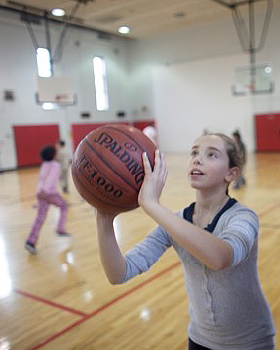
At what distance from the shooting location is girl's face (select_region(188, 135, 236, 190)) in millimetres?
1364

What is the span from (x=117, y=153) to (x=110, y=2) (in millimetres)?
11962

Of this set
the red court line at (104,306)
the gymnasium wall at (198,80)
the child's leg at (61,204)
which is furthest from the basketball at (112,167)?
the gymnasium wall at (198,80)

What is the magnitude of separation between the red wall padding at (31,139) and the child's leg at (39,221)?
413 inches

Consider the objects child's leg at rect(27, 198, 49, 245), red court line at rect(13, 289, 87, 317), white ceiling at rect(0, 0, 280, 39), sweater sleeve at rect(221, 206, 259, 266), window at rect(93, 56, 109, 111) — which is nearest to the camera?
sweater sleeve at rect(221, 206, 259, 266)

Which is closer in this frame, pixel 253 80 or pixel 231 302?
pixel 231 302

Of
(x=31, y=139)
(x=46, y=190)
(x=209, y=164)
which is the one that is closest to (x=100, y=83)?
(x=31, y=139)

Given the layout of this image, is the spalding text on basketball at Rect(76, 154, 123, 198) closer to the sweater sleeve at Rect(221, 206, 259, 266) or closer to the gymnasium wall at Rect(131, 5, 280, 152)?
the sweater sleeve at Rect(221, 206, 259, 266)

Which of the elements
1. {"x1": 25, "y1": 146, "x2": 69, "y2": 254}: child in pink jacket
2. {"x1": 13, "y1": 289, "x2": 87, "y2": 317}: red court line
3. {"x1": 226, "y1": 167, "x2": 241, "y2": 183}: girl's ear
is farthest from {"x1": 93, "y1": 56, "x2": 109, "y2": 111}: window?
{"x1": 226, "y1": 167, "x2": 241, "y2": 183}: girl's ear

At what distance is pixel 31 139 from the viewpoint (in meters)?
15.2

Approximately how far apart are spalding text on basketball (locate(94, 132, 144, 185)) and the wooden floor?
149cm

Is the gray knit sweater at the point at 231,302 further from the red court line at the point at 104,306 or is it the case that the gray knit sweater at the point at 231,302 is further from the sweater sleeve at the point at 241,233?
the red court line at the point at 104,306

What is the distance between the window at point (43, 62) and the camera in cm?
1477

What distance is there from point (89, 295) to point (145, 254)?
1.92 metres

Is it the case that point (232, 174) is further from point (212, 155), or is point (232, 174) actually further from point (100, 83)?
point (100, 83)
